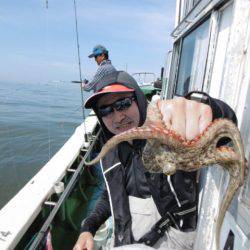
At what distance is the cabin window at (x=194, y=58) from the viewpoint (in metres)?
3.04

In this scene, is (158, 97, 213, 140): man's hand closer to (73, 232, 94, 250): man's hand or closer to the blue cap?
(73, 232, 94, 250): man's hand

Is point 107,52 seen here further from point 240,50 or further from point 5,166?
point 240,50

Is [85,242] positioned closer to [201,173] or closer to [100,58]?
[201,173]

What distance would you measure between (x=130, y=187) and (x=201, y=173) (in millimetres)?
688

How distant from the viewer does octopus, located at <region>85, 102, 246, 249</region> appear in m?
1.20

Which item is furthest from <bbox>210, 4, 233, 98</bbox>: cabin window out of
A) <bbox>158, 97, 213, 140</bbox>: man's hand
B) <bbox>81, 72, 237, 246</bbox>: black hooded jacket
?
<bbox>158, 97, 213, 140</bbox>: man's hand

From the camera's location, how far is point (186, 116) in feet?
4.28

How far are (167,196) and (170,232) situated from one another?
0.87ft

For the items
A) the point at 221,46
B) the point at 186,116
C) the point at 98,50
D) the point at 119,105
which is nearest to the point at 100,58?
the point at 98,50

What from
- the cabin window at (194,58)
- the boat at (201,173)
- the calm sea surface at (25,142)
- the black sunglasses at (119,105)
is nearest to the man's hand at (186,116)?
the boat at (201,173)

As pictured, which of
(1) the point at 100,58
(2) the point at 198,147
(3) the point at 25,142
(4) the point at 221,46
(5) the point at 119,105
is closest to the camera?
(2) the point at 198,147

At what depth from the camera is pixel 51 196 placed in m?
4.29

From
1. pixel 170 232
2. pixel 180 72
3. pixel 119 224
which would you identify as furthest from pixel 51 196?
pixel 180 72

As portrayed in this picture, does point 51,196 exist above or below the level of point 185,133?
below
